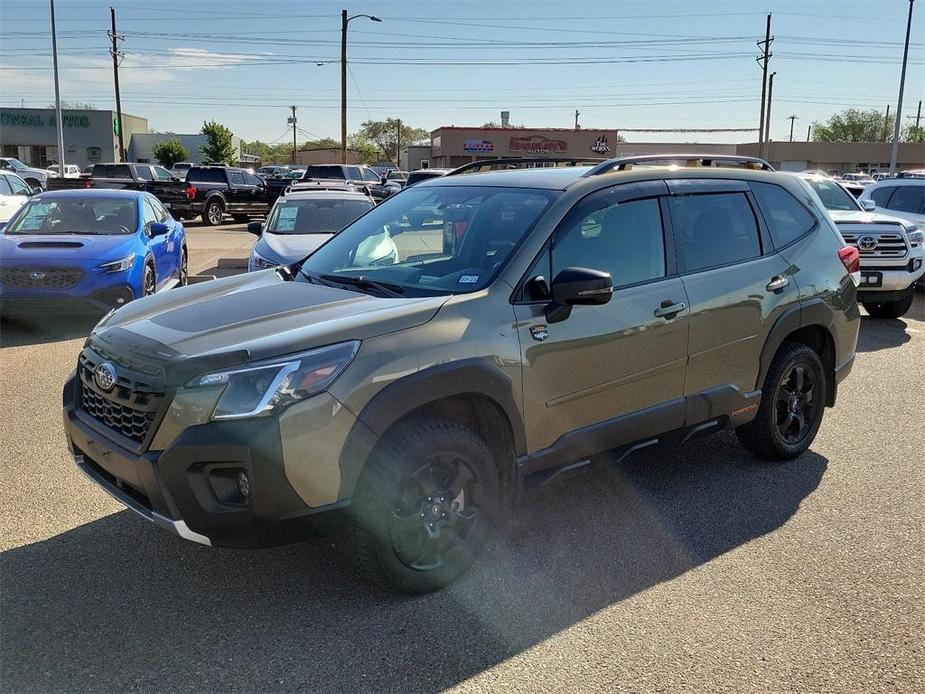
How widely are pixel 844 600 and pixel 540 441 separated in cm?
145

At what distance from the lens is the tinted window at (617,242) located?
3.83 meters

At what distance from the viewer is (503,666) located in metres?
2.93

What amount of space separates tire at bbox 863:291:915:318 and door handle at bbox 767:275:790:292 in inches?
270

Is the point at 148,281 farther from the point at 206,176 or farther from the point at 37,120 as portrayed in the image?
the point at 37,120

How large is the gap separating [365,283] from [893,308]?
9.21 meters

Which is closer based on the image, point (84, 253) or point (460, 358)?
point (460, 358)

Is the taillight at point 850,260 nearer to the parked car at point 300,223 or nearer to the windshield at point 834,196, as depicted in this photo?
the parked car at point 300,223

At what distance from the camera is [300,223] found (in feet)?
35.1

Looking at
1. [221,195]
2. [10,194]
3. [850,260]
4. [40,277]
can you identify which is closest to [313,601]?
[850,260]

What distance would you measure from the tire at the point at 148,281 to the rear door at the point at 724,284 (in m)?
6.58

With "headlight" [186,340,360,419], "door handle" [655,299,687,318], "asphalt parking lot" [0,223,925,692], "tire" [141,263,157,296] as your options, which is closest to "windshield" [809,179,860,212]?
"asphalt parking lot" [0,223,925,692]

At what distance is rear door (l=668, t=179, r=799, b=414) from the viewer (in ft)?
14.1

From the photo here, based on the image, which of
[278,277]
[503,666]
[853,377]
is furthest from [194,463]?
[853,377]

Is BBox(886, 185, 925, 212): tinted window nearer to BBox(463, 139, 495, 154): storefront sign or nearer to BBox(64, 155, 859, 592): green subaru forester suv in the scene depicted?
BBox(64, 155, 859, 592): green subaru forester suv
